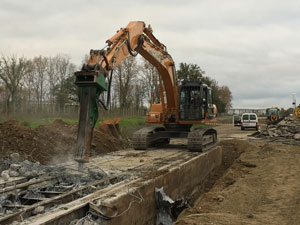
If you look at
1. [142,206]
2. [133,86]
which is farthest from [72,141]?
[133,86]

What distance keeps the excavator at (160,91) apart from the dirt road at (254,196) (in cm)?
182

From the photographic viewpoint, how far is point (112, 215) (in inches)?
177

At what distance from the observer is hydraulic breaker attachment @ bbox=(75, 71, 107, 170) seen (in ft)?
19.1

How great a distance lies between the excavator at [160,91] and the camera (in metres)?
5.95

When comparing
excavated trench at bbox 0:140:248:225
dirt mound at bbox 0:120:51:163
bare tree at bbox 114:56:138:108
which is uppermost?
bare tree at bbox 114:56:138:108

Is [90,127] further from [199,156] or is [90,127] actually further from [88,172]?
[199,156]

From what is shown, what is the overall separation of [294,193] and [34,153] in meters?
7.91

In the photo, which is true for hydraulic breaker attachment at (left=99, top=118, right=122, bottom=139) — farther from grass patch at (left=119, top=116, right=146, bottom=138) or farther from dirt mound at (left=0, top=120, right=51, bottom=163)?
dirt mound at (left=0, top=120, right=51, bottom=163)

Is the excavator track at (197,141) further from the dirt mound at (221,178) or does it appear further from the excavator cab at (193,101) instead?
the dirt mound at (221,178)

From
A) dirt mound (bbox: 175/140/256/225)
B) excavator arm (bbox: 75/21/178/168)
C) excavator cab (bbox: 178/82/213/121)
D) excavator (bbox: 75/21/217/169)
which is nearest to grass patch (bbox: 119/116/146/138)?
dirt mound (bbox: 175/140/256/225)

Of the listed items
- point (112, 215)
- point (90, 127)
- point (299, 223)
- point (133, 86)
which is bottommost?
point (299, 223)

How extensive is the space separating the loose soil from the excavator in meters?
2.65

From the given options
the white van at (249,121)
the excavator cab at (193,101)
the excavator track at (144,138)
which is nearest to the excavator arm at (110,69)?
the excavator cab at (193,101)

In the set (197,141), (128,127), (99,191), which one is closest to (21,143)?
(197,141)
